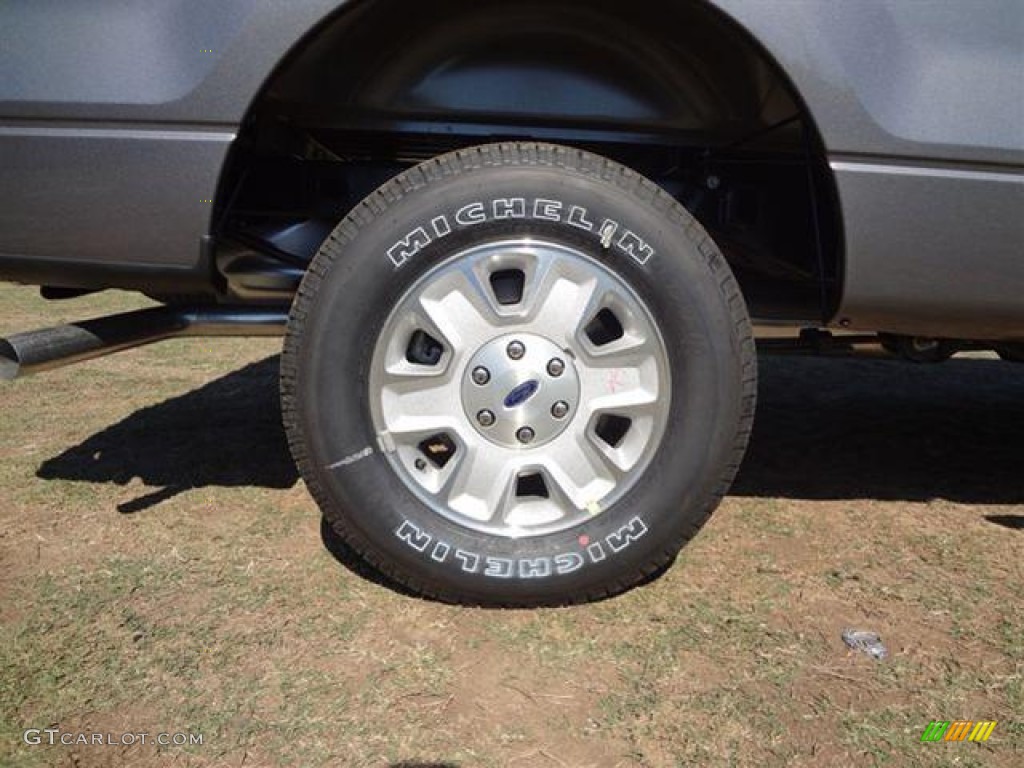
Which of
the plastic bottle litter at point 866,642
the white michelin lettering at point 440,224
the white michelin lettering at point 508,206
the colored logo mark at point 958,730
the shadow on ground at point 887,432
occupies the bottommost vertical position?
the shadow on ground at point 887,432

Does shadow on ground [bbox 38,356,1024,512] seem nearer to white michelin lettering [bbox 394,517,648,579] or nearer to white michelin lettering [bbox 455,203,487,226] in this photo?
white michelin lettering [bbox 394,517,648,579]

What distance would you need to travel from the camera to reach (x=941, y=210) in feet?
6.07

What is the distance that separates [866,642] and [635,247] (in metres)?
1.06

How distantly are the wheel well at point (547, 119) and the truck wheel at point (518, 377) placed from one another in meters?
0.42

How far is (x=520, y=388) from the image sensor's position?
1.93m

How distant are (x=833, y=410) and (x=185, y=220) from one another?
2956 mm

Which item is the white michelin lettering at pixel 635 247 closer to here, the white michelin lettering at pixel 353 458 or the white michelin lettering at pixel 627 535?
the white michelin lettering at pixel 627 535

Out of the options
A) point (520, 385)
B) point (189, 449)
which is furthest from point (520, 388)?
point (189, 449)

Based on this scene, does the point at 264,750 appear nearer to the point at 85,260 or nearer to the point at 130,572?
the point at 130,572

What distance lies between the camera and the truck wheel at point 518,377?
1864 mm

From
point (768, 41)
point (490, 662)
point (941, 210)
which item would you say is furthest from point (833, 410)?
point (490, 662)

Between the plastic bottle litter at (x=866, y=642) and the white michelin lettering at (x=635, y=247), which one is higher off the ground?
the white michelin lettering at (x=635, y=247)

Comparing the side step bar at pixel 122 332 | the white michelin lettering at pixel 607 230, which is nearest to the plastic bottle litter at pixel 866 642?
the white michelin lettering at pixel 607 230

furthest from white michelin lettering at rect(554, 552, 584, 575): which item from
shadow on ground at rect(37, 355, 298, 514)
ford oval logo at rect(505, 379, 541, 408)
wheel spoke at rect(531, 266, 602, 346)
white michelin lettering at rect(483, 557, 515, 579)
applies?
shadow on ground at rect(37, 355, 298, 514)
